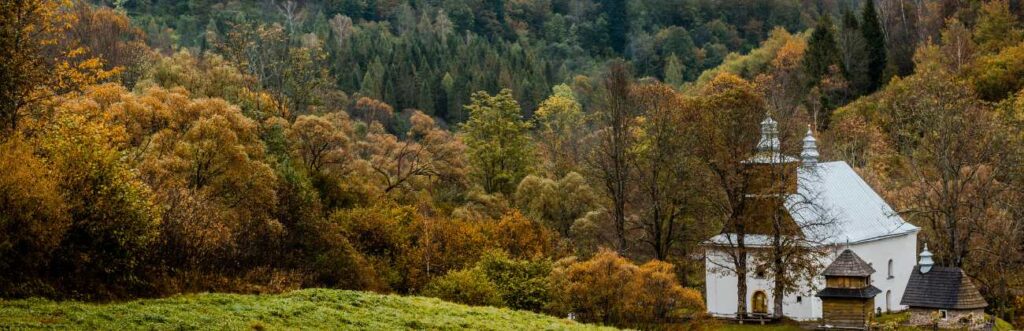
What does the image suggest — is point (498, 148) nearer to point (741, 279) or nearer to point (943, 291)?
point (741, 279)

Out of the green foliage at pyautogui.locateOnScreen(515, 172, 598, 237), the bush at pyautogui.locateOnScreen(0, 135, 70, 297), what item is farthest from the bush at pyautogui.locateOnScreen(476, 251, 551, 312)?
the bush at pyautogui.locateOnScreen(0, 135, 70, 297)

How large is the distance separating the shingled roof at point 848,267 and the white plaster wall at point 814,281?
104cm

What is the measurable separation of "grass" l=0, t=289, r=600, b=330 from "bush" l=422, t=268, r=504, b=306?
5798mm

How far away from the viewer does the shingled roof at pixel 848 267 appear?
145 ft

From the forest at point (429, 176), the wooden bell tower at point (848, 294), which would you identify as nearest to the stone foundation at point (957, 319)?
the wooden bell tower at point (848, 294)

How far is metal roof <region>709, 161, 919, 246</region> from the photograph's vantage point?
45.7 m

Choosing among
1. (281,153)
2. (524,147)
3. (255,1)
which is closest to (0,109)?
(281,153)

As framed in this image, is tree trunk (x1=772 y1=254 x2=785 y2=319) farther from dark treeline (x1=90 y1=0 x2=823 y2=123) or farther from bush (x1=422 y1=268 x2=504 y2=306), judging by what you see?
dark treeline (x1=90 y1=0 x2=823 y2=123)

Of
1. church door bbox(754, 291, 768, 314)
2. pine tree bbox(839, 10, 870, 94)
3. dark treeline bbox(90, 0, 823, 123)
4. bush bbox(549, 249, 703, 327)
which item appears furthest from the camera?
dark treeline bbox(90, 0, 823, 123)

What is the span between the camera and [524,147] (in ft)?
209

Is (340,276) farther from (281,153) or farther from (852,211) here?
(852,211)

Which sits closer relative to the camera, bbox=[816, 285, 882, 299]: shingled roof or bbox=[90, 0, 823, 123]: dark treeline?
bbox=[816, 285, 882, 299]: shingled roof

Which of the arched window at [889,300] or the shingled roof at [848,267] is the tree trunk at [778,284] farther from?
the arched window at [889,300]

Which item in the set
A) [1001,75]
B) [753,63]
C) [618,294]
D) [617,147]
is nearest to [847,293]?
[617,147]
